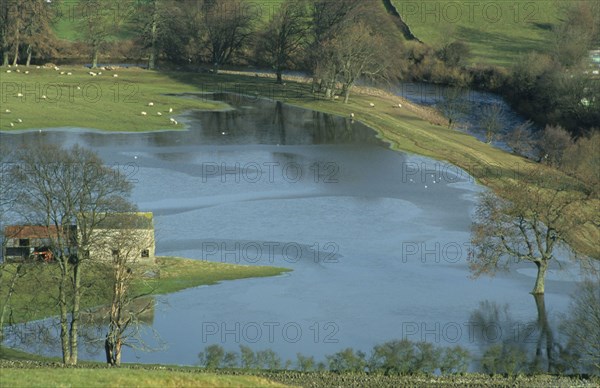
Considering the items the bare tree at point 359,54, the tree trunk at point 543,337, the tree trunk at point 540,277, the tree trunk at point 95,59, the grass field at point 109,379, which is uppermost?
the bare tree at point 359,54

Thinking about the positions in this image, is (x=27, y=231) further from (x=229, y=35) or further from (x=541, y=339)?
(x=229, y=35)

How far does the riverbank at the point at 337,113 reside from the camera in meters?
103

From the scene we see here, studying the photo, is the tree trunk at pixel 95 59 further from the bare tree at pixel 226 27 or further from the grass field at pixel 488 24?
the grass field at pixel 488 24

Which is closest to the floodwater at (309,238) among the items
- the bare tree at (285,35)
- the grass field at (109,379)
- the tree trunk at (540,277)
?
the tree trunk at (540,277)

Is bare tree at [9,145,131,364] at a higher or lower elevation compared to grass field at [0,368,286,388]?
higher

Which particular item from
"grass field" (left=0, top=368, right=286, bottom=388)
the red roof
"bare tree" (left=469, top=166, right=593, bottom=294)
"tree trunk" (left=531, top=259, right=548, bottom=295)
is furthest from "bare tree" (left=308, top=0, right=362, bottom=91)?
"grass field" (left=0, top=368, right=286, bottom=388)

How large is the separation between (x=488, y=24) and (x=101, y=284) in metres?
135

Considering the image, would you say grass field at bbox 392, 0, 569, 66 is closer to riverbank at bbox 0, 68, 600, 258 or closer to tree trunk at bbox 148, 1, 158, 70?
riverbank at bbox 0, 68, 600, 258

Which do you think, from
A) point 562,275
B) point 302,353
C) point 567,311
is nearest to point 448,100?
point 562,275

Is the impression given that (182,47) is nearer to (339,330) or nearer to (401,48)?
(401,48)

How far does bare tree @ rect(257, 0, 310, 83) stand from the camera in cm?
15400

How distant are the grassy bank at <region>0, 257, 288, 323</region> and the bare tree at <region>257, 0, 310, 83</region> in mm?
84904

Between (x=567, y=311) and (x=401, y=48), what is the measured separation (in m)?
92.1

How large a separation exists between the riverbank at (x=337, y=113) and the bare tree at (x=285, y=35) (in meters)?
4.00
